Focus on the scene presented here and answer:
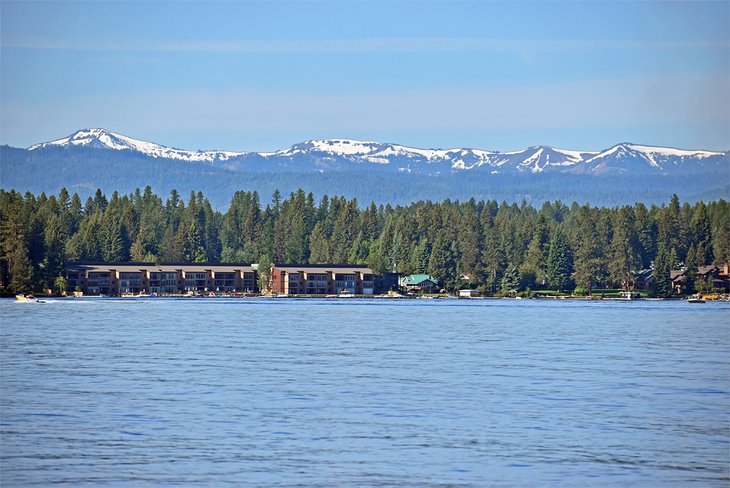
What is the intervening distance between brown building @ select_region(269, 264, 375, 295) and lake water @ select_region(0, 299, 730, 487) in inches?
5116

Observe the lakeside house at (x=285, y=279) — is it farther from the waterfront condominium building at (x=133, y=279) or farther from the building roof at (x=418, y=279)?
the building roof at (x=418, y=279)

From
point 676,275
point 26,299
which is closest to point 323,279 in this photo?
point 676,275

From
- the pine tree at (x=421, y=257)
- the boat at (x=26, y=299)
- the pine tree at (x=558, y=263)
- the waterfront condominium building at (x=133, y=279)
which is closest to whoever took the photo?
the boat at (x=26, y=299)

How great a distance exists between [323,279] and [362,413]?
162190mm

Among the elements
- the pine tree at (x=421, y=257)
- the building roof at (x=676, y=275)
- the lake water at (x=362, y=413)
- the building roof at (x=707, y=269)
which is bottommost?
the lake water at (x=362, y=413)

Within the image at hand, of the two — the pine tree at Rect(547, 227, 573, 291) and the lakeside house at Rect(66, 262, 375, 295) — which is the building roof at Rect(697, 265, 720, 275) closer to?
the pine tree at Rect(547, 227, 573, 291)

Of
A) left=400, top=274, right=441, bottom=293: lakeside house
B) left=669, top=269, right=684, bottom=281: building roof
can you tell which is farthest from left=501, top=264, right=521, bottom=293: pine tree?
left=669, top=269, right=684, bottom=281: building roof

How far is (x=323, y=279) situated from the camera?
198 m

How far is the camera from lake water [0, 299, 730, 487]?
2727 cm

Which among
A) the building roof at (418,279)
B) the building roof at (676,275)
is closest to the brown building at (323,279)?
the building roof at (418,279)

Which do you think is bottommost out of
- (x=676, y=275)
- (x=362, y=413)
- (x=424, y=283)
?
(x=362, y=413)

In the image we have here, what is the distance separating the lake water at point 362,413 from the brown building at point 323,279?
12994 centimetres

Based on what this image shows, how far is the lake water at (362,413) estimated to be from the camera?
27.3 meters

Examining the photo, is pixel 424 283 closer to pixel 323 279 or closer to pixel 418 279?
pixel 418 279
